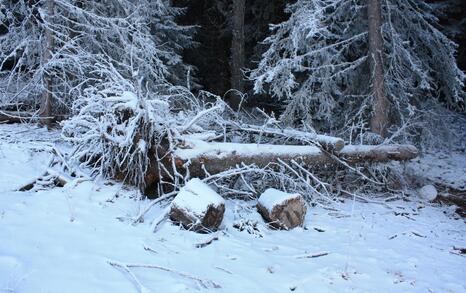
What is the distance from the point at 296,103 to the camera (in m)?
9.56

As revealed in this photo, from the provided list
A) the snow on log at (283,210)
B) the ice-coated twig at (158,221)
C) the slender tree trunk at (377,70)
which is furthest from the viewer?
the slender tree trunk at (377,70)

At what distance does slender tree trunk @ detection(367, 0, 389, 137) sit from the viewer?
8.75m

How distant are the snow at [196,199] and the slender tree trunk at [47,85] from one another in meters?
4.75

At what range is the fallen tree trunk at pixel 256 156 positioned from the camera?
6184 millimetres

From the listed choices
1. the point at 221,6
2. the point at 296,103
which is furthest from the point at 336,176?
the point at 221,6

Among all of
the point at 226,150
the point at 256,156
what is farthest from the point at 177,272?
the point at 256,156

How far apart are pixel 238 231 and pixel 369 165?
408 cm

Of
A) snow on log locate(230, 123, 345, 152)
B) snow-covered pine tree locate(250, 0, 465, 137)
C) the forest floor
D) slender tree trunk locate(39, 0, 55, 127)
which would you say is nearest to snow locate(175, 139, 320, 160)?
snow on log locate(230, 123, 345, 152)

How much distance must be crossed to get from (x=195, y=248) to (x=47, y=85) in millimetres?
6042

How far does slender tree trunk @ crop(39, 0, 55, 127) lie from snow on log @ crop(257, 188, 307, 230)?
17.6ft

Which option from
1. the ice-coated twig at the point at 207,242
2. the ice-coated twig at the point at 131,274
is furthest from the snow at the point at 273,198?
the ice-coated twig at the point at 131,274

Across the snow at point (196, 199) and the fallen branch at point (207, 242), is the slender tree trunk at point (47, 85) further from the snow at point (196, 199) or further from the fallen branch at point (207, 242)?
the fallen branch at point (207, 242)

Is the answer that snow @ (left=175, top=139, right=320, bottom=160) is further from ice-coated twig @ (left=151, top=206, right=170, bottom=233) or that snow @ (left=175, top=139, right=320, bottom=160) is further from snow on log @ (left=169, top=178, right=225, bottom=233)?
ice-coated twig @ (left=151, top=206, right=170, bottom=233)

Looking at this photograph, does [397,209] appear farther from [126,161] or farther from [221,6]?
[221,6]
